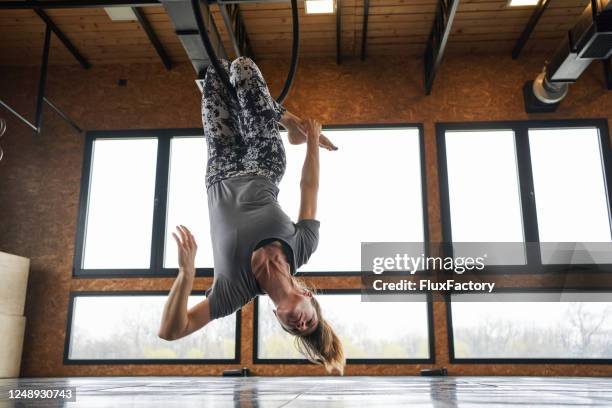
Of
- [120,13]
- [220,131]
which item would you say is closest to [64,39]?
[120,13]

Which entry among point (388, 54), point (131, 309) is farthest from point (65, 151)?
point (388, 54)

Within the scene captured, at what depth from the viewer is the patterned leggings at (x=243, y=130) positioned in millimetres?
2545

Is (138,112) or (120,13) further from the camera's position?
(138,112)

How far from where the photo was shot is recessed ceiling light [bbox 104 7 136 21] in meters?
5.28

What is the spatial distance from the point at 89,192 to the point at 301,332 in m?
4.61

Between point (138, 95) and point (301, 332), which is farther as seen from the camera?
point (138, 95)

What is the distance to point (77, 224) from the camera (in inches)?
237

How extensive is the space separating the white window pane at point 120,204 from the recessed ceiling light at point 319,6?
2.36 metres

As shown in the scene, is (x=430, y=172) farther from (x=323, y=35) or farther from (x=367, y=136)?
(x=323, y=35)

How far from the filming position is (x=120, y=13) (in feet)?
17.6

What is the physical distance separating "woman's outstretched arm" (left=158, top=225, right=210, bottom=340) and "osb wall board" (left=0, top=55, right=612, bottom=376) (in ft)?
11.2

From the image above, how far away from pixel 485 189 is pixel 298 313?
13.7 feet

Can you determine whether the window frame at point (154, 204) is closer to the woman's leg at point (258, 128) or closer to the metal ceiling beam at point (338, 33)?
the metal ceiling beam at point (338, 33)

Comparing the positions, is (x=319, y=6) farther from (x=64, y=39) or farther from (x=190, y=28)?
(x=64, y=39)
